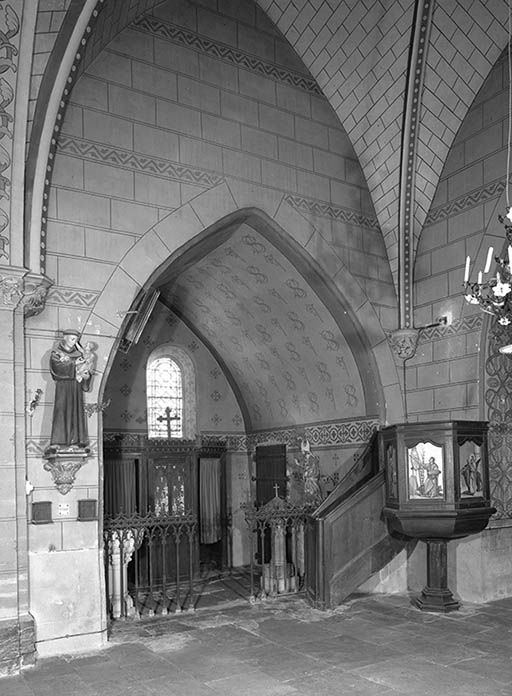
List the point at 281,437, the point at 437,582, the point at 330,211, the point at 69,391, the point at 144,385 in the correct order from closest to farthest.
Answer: the point at 69,391
the point at 437,582
the point at 330,211
the point at 144,385
the point at 281,437

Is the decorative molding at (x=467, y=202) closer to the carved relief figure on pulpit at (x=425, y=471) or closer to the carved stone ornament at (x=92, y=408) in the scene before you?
the carved relief figure on pulpit at (x=425, y=471)

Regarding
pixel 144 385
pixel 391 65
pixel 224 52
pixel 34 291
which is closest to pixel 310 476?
pixel 144 385

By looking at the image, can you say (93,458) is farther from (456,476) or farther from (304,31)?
(304,31)

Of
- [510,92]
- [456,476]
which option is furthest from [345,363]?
[510,92]

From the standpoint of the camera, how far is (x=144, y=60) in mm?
8781

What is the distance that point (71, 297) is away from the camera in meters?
7.84

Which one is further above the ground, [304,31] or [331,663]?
[304,31]

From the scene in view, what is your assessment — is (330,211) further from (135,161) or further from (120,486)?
(120,486)

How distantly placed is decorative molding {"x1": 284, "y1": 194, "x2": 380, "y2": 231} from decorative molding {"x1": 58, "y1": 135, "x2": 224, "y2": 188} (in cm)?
118

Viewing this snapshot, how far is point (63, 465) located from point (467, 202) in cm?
631

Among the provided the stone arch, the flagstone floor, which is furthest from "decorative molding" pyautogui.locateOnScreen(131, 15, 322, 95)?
the flagstone floor

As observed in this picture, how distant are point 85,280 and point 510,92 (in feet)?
19.3

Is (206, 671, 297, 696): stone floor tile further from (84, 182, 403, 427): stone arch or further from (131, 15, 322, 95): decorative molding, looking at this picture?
(131, 15, 322, 95): decorative molding

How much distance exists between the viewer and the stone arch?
8102 millimetres
